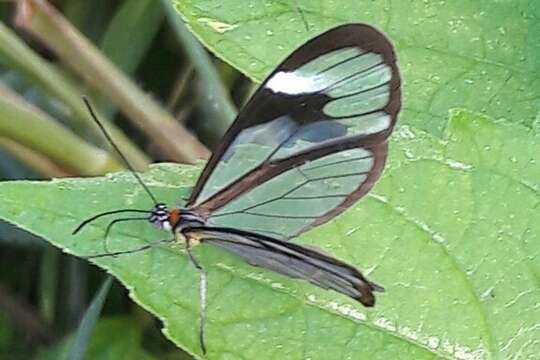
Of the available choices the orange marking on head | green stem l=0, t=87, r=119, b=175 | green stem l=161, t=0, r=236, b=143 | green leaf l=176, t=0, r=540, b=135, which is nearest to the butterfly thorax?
the orange marking on head

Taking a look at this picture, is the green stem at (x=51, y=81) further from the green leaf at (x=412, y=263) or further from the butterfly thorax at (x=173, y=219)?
the green leaf at (x=412, y=263)

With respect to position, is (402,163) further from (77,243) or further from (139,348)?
(139,348)

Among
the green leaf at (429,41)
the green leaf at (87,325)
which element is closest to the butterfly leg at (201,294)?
the green leaf at (429,41)

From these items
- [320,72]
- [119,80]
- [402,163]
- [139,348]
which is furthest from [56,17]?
[402,163]

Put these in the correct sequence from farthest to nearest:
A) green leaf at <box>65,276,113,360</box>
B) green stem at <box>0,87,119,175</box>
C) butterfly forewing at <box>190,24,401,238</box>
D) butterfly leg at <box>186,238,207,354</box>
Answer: green stem at <box>0,87,119,175</box>, green leaf at <box>65,276,113,360</box>, butterfly forewing at <box>190,24,401,238</box>, butterfly leg at <box>186,238,207,354</box>

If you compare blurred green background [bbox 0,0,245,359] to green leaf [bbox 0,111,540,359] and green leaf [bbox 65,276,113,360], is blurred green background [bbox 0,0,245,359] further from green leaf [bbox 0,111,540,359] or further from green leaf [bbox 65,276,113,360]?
green leaf [bbox 0,111,540,359]

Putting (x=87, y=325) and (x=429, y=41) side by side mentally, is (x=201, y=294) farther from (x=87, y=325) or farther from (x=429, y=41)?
(x=87, y=325)
